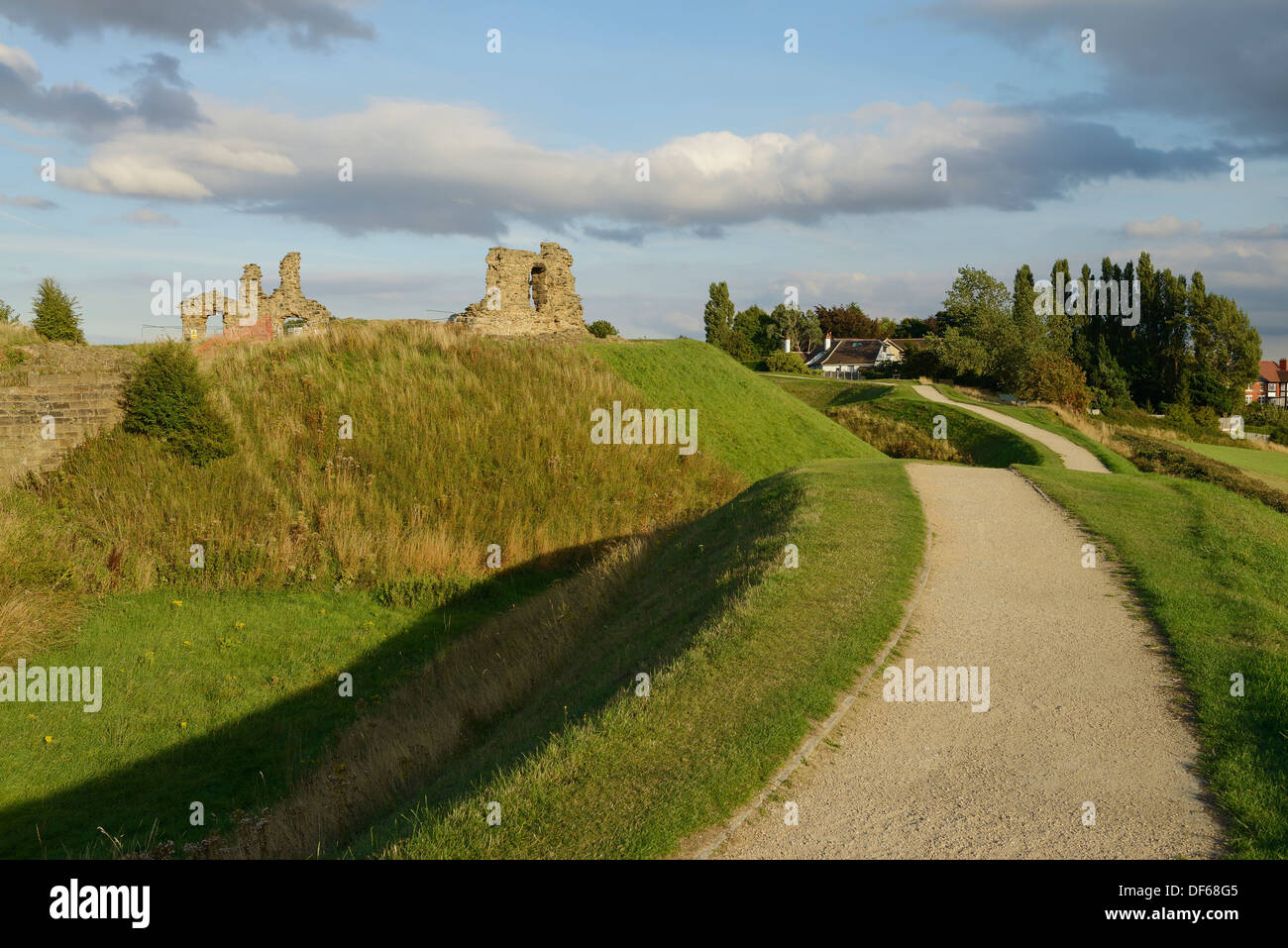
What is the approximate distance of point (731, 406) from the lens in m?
29.0

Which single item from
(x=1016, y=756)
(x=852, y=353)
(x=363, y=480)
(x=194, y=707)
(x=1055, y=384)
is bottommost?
(x=194, y=707)

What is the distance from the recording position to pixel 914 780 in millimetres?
6281

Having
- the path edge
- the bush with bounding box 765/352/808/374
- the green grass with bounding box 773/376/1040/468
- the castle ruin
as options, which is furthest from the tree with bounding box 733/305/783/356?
the path edge

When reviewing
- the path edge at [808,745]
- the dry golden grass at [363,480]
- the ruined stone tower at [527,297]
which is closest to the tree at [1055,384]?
the ruined stone tower at [527,297]

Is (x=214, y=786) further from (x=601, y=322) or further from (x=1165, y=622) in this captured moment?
(x=601, y=322)

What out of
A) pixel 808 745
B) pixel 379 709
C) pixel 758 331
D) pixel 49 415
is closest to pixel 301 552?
pixel 379 709

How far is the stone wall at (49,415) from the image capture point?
18609 mm

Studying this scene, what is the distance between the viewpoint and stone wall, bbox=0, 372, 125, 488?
18.6m

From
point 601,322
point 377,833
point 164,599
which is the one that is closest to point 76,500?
point 164,599

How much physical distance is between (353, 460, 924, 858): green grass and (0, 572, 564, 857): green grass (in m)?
3.69

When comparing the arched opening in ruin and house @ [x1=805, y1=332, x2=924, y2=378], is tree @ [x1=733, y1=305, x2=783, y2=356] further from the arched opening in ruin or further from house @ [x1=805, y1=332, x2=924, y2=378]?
the arched opening in ruin

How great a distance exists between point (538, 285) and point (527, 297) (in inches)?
40.8

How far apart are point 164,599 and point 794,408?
22706mm

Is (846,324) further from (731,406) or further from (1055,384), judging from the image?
(731,406)
